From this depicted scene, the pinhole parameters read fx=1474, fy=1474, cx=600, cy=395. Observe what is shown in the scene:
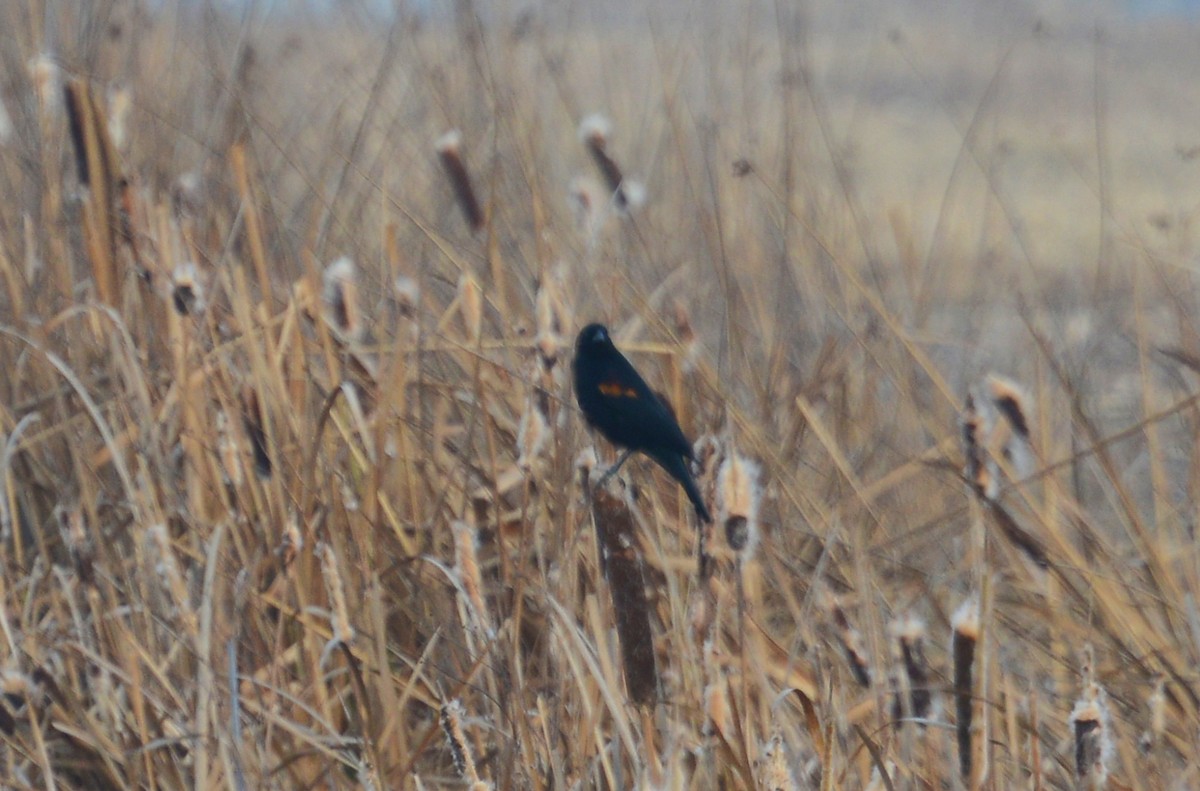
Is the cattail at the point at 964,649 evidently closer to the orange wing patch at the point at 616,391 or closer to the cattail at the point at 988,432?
the cattail at the point at 988,432

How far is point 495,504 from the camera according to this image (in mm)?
1306

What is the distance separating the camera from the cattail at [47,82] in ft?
5.87

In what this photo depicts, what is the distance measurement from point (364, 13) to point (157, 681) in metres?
1.53

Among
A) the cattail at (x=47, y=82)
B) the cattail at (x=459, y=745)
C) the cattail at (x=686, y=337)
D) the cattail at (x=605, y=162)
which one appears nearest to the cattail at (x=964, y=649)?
the cattail at (x=459, y=745)

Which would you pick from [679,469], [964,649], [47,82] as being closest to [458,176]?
[679,469]

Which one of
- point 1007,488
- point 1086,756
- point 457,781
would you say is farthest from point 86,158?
point 1086,756

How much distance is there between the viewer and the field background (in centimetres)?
Result: 117

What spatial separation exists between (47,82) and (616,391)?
33.9 inches

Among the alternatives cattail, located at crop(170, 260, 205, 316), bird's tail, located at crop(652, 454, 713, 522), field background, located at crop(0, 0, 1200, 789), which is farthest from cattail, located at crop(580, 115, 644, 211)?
cattail, located at crop(170, 260, 205, 316)

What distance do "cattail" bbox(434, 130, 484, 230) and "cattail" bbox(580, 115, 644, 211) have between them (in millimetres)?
154

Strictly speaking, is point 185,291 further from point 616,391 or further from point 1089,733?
point 1089,733

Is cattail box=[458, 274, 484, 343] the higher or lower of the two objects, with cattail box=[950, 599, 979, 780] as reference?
higher

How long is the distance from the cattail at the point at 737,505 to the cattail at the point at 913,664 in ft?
0.49

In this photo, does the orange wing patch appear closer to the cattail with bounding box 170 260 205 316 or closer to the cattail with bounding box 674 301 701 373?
the cattail with bounding box 674 301 701 373
